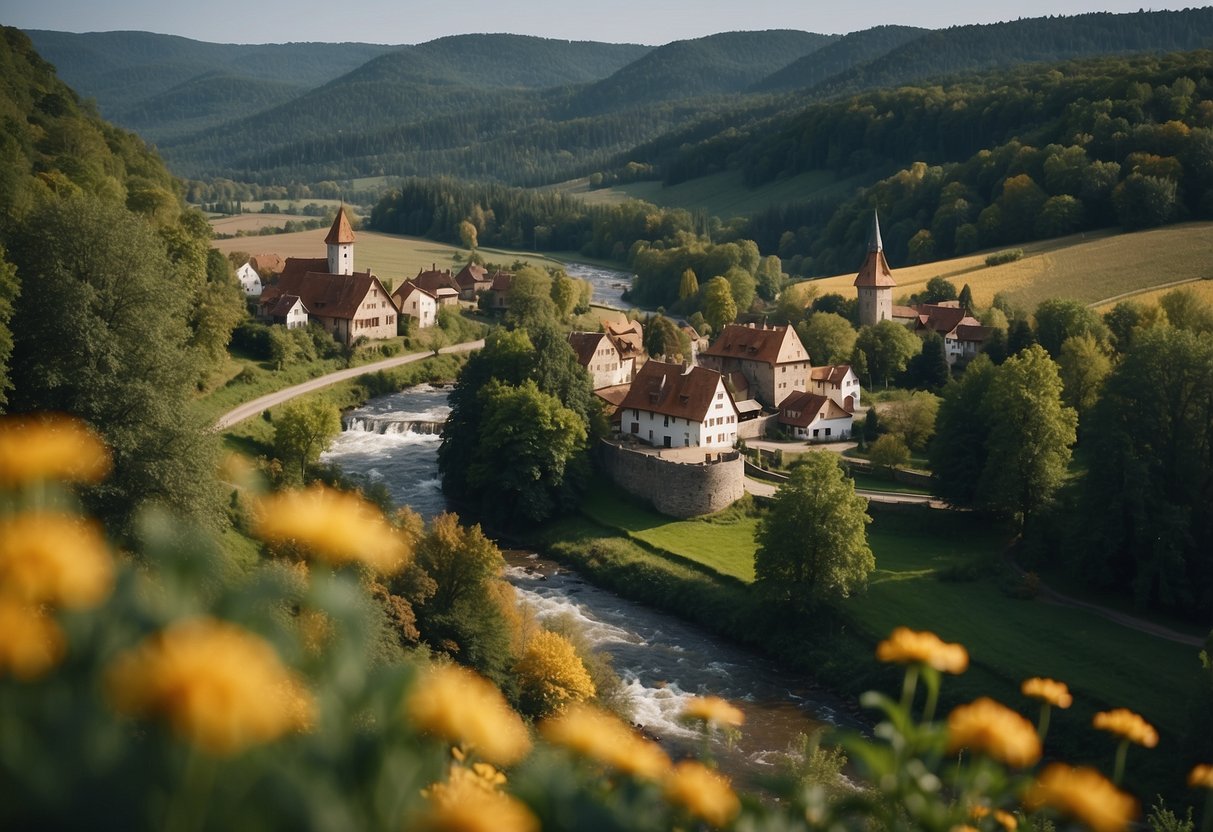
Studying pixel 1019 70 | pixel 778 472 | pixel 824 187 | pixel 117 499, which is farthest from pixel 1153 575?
pixel 1019 70

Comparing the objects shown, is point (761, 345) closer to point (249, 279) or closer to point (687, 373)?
point (687, 373)

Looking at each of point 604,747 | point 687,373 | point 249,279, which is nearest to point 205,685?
point 604,747

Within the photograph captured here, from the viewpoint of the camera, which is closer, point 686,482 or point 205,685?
point 205,685

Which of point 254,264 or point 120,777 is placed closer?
point 120,777

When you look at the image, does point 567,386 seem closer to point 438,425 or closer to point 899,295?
point 438,425

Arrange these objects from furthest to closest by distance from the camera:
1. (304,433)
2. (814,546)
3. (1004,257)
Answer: (1004,257), (304,433), (814,546)

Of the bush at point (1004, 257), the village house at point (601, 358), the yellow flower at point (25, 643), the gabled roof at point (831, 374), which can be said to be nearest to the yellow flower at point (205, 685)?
the yellow flower at point (25, 643)

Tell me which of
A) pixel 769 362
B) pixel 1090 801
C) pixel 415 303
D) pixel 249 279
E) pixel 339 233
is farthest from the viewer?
pixel 339 233

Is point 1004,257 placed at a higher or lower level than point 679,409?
higher
